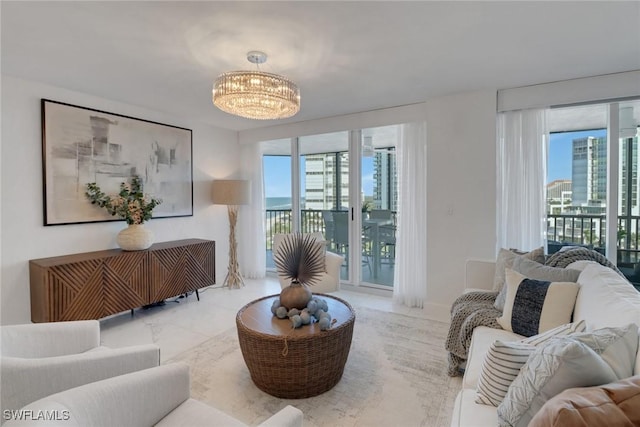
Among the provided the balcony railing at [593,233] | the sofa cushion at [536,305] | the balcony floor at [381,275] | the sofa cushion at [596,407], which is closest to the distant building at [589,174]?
the balcony railing at [593,233]

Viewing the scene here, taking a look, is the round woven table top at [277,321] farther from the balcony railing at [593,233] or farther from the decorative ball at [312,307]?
the balcony railing at [593,233]

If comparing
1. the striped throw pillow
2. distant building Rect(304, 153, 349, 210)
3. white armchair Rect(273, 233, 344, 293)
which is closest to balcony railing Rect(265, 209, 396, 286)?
distant building Rect(304, 153, 349, 210)

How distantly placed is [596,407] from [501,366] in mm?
450

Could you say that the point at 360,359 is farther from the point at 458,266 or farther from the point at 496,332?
the point at 458,266

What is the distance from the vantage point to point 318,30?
2.00 metres

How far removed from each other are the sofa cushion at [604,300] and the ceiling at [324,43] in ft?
5.12

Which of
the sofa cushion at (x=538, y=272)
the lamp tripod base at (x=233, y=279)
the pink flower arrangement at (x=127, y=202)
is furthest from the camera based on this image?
the lamp tripod base at (x=233, y=279)

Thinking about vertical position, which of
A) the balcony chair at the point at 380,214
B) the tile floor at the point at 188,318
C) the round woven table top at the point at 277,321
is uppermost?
the balcony chair at the point at 380,214

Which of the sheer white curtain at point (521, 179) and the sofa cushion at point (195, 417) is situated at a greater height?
the sheer white curtain at point (521, 179)

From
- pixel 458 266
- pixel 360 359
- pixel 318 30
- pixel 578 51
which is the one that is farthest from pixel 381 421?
pixel 578 51

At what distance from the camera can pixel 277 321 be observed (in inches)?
89.1

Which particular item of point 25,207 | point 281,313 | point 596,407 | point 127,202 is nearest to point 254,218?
point 127,202

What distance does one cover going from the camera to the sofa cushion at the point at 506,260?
2.44 metres

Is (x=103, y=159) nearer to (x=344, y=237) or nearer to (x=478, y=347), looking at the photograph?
(x=344, y=237)
